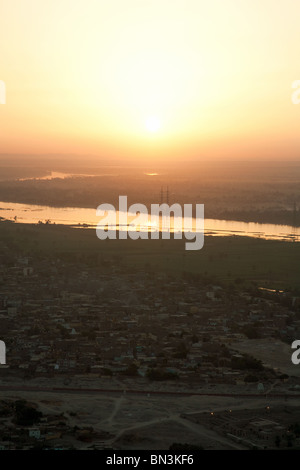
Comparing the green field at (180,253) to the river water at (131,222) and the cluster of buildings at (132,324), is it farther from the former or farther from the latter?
the river water at (131,222)

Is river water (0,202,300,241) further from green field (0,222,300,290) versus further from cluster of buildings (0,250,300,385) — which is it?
cluster of buildings (0,250,300,385)

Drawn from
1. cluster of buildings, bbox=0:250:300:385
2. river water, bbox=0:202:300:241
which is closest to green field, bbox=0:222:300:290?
cluster of buildings, bbox=0:250:300:385

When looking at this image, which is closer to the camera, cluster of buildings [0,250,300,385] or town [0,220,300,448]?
town [0,220,300,448]

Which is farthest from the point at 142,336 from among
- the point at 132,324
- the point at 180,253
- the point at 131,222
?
the point at 131,222

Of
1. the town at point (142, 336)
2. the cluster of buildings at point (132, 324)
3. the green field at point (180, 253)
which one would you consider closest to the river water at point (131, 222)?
the green field at point (180, 253)

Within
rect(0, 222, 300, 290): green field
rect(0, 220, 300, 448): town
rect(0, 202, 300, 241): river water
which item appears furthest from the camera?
rect(0, 202, 300, 241): river water

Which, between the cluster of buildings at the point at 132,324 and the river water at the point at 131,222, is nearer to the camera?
the cluster of buildings at the point at 132,324

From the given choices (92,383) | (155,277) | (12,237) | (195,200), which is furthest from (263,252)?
(195,200)

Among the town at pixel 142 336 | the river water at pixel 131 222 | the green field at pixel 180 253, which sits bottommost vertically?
the town at pixel 142 336

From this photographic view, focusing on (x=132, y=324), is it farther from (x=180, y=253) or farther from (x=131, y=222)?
(x=131, y=222)
